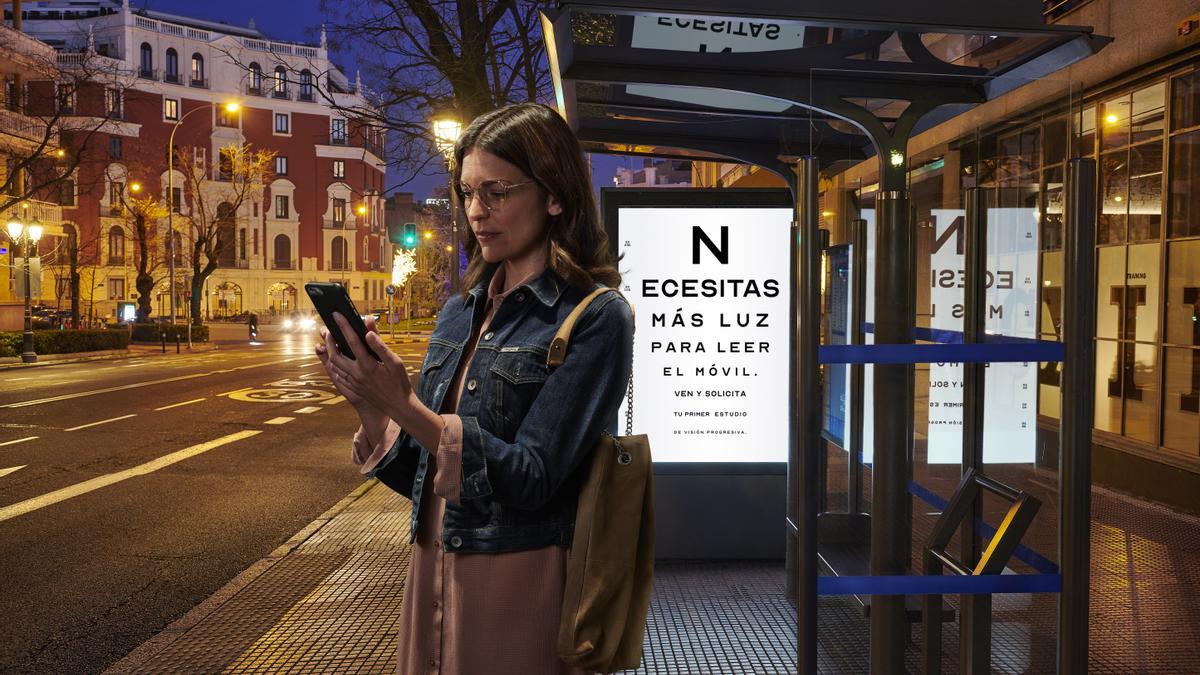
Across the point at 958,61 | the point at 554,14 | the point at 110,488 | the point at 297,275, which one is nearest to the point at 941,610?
the point at 958,61

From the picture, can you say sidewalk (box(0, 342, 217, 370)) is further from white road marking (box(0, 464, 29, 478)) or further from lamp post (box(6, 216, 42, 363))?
white road marking (box(0, 464, 29, 478))

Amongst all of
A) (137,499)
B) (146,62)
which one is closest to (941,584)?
(137,499)

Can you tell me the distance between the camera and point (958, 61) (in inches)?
135

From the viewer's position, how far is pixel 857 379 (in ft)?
15.2

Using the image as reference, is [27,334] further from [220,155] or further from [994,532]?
[220,155]

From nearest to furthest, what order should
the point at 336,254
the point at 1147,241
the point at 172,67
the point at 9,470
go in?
the point at 1147,241, the point at 9,470, the point at 172,67, the point at 336,254

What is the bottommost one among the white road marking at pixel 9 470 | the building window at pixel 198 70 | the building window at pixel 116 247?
the white road marking at pixel 9 470

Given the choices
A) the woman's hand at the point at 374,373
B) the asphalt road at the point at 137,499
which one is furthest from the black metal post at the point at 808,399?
the asphalt road at the point at 137,499

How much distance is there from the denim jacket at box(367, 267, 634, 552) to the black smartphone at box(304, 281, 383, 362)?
0.85 feet

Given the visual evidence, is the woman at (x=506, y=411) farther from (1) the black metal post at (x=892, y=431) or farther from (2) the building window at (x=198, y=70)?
(2) the building window at (x=198, y=70)

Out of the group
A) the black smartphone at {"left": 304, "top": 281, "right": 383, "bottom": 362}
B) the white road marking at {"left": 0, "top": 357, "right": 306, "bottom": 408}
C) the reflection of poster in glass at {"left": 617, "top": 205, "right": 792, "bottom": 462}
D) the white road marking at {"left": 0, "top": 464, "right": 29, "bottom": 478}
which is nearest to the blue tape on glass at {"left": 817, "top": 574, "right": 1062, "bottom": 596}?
the black smartphone at {"left": 304, "top": 281, "right": 383, "bottom": 362}

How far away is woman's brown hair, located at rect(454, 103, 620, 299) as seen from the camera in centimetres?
206

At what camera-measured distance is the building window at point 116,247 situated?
6575 centimetres

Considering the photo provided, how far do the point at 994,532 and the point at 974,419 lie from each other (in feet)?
1.33
